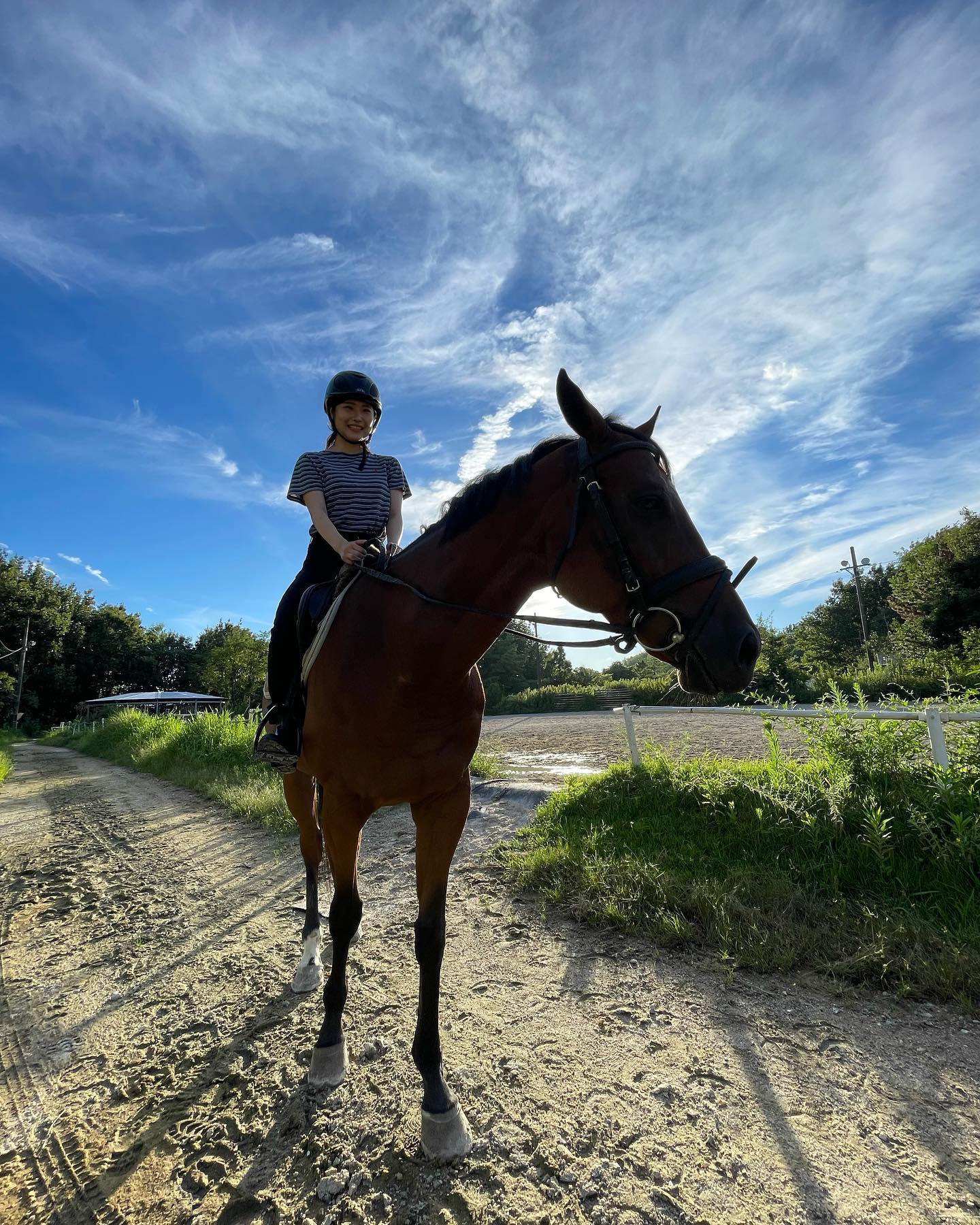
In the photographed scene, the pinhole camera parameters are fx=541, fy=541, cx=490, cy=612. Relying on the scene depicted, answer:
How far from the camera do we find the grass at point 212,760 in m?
8.27

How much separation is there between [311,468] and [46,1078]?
11.1 feet

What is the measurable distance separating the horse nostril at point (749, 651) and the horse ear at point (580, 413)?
99cm

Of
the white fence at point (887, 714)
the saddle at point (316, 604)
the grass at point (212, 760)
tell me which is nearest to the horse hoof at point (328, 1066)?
the saddle at point (316, 604)

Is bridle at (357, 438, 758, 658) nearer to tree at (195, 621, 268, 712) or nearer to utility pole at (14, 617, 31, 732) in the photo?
tree at (195, 621, 268, 712)

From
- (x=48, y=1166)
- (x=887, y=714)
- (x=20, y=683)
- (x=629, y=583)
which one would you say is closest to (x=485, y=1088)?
(x=48, y=1166)

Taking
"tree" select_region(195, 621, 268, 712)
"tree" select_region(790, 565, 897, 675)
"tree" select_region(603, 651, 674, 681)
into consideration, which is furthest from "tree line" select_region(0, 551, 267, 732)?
"tree" select_region(790, 565, 897, 675)

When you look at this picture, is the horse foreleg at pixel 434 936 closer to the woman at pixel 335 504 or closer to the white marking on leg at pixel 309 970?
the woman at pixel 335 504

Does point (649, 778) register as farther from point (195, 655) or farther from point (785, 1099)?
point (195, 655)

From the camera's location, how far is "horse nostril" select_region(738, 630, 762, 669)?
1.94 metres

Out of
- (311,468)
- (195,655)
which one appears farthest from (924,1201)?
(195,655)

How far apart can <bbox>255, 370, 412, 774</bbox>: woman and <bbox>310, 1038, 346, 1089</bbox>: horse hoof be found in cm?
144

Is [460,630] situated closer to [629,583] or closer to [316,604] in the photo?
[629,583]

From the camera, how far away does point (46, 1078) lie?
2.65 m

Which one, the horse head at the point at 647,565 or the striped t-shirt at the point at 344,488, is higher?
the striped t-shirt at the point at 344,488
